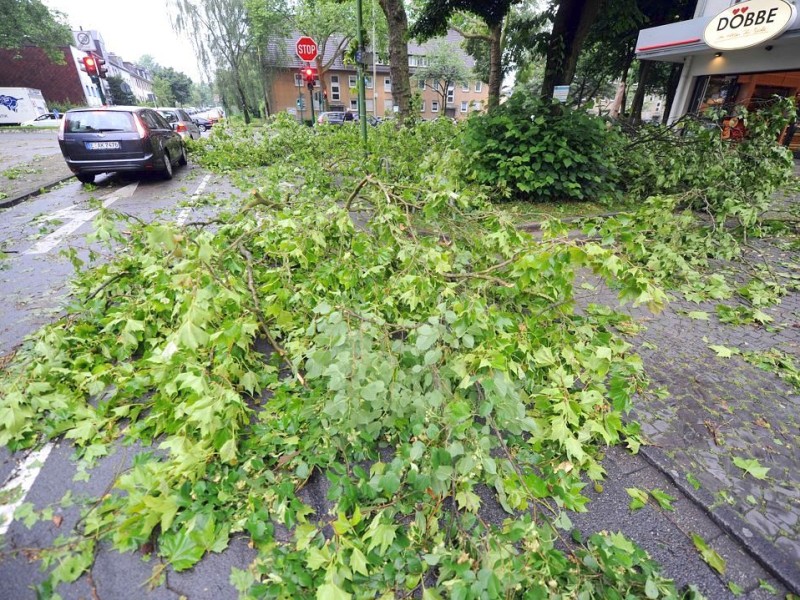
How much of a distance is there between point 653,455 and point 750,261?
15.7 ft

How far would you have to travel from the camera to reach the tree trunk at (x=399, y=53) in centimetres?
1001

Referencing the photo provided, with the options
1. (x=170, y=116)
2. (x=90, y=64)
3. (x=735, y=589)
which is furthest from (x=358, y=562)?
(x=90, y=64)

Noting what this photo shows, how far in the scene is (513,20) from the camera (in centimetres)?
1928

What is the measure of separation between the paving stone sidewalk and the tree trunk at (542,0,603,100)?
5.33 m

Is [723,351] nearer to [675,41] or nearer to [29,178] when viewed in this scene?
[29,178]

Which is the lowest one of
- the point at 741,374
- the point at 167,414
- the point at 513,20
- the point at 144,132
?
the point at 741,374

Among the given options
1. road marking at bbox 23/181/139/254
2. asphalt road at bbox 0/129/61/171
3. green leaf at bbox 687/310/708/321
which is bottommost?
green leaf at bbox 687/310/708/321

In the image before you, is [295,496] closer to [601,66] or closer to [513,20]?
[513,20]

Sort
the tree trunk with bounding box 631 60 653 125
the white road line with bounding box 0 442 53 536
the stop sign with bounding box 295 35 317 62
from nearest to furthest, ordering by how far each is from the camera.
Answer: the white road line with bounding box 0 442 53 536 < the stop sign with bounding box 295 35 317 62 < the tree trunk with bounding box 631 60 653 125

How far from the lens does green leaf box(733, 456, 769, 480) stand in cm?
240

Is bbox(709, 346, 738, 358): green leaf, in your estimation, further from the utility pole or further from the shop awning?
the shop awning

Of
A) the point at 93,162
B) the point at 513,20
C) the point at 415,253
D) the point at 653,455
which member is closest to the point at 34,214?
the point at 93,162

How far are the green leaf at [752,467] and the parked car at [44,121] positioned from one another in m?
40.9

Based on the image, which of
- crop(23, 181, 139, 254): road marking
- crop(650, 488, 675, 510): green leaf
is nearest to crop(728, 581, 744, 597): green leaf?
crop(650, 488, 675, 510): green leaf
